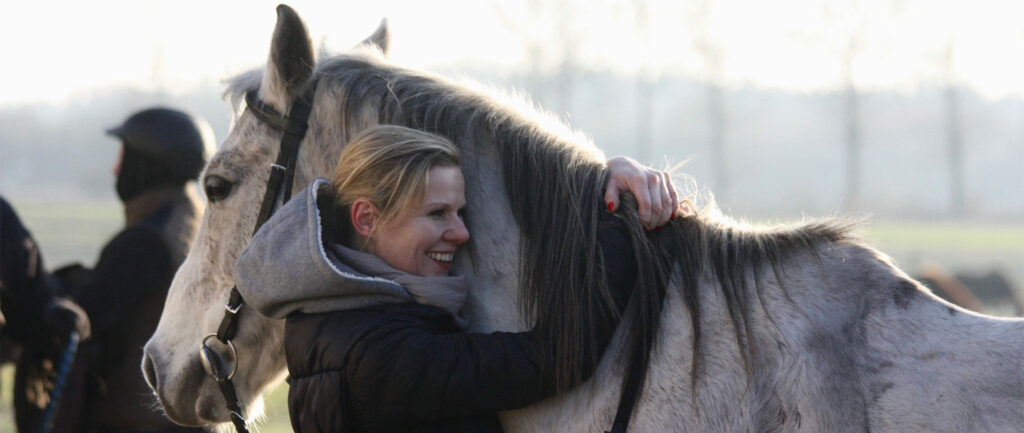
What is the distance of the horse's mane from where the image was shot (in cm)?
205

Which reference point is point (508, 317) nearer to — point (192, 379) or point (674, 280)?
point (674, 280)

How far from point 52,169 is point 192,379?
47512mm

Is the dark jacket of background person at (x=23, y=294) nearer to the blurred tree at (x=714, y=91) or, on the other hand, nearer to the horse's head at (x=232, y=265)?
the horse's head at (x=232, y=265)

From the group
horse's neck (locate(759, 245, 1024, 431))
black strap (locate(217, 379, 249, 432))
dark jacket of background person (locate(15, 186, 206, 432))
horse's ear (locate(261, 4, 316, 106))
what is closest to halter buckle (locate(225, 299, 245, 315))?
black strap (locate(217, 379, 249, 432))

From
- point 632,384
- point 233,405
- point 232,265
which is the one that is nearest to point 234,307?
point 232,265

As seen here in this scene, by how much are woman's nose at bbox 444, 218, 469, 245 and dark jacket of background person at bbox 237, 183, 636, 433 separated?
171mm

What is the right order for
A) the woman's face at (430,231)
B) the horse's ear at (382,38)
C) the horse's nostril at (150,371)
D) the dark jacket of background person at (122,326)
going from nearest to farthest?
1. the woman's face at (430,231)
2. the horse's nostril at (150,371)
3. the horse's ear at (382,38)
4. the dark jacket of background person at (122,326)

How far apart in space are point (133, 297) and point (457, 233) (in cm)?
274

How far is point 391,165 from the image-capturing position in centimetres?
206

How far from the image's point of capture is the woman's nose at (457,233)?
84.0 inches

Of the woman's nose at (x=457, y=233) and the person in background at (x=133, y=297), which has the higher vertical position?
the woman's nose at (x=457, y=233)

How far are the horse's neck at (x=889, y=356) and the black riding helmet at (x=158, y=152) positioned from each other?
3.46 m

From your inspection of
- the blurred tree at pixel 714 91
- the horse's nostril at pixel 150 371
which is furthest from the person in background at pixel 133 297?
the blurred tree at pixel 714 91

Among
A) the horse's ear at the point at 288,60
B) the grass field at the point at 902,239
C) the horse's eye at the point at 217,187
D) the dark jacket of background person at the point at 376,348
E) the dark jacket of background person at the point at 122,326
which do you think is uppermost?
the horse's ear at the point at 288,60
